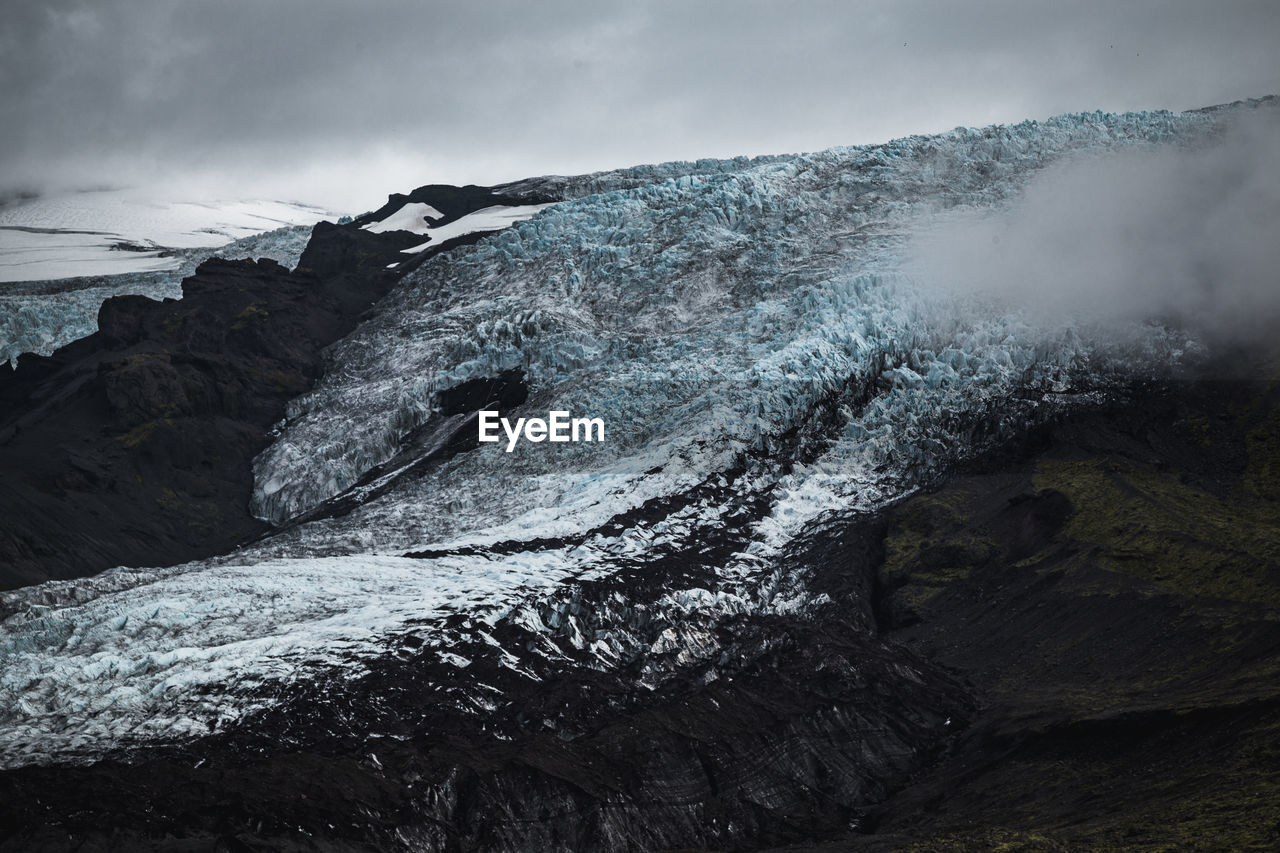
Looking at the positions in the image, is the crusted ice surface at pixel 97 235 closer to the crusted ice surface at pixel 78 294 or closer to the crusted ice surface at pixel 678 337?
the crusted ice surface at pixel 78 294

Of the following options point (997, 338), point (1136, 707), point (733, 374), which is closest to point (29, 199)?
point (733, 374)

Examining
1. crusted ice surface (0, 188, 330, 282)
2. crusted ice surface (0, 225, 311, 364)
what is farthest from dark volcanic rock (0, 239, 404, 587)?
crusted ice surface (0, 188, 330, 282)

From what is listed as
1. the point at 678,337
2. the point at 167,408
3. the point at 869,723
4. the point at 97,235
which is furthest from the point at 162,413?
the point at 97,235

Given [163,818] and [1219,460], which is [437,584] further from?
[1219,460]

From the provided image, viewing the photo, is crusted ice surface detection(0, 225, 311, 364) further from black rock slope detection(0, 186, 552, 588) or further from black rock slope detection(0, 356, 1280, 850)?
black rock slope detection(0, 356, 1280, 850)

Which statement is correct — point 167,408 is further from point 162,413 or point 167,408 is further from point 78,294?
point 78,294

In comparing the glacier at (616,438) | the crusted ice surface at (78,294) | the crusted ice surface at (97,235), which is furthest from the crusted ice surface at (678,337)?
the crusted ice surface at (97,235)
